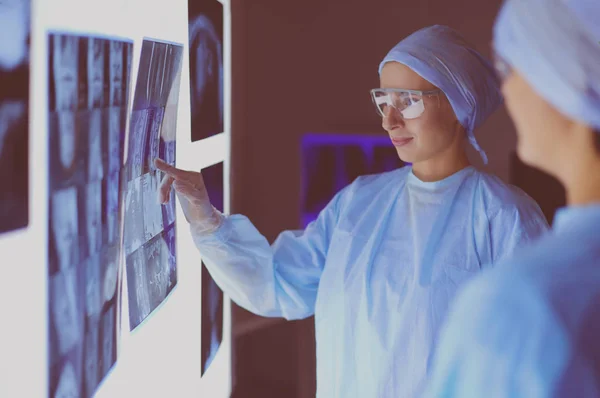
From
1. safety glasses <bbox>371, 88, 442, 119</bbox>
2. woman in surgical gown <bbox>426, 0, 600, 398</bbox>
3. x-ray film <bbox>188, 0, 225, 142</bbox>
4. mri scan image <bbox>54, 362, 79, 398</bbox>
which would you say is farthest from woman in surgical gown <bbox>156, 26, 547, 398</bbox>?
woman in surgical gown <bbox>426, 0, 600, 398</bbox>

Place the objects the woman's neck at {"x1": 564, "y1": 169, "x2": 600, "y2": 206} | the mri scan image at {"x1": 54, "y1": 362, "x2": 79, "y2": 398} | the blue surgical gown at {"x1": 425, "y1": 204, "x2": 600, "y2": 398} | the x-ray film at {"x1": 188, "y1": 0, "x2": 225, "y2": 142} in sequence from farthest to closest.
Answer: the x-ray film at {"x1": 188, "y1": 0, "x2": 225, "y2": 142} < the mri scan image at {"x1": 54, "y1": 362, "x2": 79, "y2": 398} < the woman's neck at {"x1": 564, "y1": 169, "x2": 600, "y2": 206} < the blue surgical gown at {"x1": 425, "y1": 204, "x2": 600, "y2": 398}

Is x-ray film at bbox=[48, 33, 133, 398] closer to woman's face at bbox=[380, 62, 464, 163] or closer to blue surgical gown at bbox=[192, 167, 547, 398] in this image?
blue surgical gown at bbox=[192, 167, 547, 398]

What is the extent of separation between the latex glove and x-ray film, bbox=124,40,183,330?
0.02 metres

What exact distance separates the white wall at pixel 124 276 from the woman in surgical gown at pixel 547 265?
0.57 metres

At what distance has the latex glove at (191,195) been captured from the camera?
1.52 metres

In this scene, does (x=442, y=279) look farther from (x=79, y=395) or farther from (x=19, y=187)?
(x=19, y=187)

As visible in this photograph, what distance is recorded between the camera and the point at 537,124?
3.06 ft

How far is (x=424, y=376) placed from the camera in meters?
1.58

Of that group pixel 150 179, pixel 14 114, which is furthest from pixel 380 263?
pixel 14 114

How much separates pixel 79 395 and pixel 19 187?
403mm

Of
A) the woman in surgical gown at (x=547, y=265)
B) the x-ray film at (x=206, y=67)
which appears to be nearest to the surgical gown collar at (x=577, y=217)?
the woman in surgical gown at (x=547, y=265)

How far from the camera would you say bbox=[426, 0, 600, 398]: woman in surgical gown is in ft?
2.63

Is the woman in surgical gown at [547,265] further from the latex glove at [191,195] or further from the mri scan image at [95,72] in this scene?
the latex glove at [191,195]

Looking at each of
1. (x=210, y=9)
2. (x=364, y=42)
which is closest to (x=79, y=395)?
(x=210, y=9)
